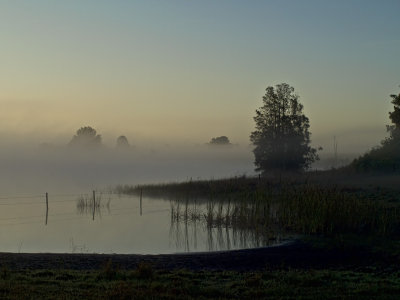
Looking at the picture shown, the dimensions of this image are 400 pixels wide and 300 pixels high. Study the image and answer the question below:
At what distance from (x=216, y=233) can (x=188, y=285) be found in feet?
53.4

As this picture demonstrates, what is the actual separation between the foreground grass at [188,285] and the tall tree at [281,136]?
1988 inches

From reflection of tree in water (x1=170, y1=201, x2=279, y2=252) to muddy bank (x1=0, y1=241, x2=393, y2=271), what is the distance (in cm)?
378

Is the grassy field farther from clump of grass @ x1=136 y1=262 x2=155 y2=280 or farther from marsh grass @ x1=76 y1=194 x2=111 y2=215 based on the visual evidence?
marsh grass @ x1=76 y1=194 x2=111 y2=215

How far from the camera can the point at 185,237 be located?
28.3 m

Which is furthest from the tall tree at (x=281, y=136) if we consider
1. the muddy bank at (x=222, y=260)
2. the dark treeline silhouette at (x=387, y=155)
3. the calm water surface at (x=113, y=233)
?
the muddy bank at (x=222, y=260)

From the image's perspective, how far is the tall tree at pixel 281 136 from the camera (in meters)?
65.4

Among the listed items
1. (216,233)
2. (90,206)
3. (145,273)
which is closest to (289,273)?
(145,273)

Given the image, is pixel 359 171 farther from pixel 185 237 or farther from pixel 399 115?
pixel 185 237

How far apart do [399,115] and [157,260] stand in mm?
49042

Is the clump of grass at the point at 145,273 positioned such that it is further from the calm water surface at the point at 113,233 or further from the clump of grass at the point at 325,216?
the clump of grass at the point at 325,216

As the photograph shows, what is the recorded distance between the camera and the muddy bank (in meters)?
17.7

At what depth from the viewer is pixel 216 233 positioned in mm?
28812

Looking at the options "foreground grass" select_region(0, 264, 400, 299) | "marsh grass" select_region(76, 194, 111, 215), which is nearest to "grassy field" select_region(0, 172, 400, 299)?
"foreground grass" select_region(0, 264, 400, 299)

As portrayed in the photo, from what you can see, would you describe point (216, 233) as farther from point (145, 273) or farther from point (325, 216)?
point (145, 273)
